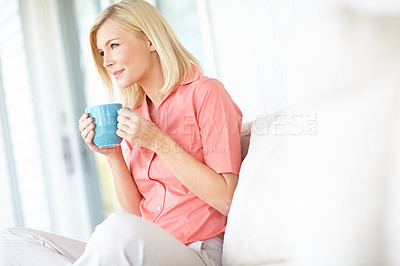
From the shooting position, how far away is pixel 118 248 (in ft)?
3.07

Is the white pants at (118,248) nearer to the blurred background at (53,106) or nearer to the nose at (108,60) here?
the nose at (108,60)

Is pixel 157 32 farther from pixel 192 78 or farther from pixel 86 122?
pixel 86 122

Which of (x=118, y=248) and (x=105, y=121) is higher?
(x=105, y=121)

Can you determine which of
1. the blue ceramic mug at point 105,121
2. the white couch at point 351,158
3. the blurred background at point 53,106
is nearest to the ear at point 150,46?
the blue ceramic mug at point 105,121

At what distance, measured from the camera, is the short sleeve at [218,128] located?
127cm

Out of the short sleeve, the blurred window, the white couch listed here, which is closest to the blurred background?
the blurred window

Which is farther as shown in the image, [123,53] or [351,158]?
[123,53]

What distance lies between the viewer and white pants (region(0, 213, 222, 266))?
37.1 inches

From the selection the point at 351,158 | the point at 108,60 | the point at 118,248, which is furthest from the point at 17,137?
the point at 351,158

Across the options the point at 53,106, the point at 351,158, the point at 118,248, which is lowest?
the point at 118,248

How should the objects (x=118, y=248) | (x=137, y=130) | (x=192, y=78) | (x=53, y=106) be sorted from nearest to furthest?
(x=118, y=248) → (x=137, y=130) → (x=192, y=78) → (x=53, y=106)

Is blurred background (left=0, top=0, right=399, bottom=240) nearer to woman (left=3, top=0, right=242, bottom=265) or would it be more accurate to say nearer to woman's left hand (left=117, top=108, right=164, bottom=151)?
woman (left=3, top=0, right=242, bottom=265)

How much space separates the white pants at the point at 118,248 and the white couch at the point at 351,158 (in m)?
0.29

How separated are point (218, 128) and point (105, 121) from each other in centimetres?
31
